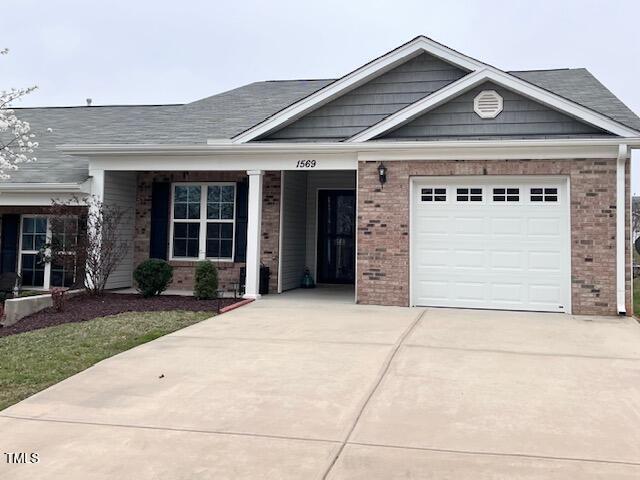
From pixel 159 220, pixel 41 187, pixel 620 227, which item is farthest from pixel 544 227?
pixel 41 187

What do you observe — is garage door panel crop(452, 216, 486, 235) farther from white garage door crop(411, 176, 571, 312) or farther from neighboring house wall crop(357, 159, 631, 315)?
neighboring house wall crop(357, 159, 631, 315)

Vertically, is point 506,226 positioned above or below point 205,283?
above

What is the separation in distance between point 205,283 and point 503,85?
7.06 meters

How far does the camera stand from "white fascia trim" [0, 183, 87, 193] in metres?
12.5

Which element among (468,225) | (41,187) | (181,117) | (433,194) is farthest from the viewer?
(181,117)

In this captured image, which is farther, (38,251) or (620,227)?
(38,251)

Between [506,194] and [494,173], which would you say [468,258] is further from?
[494,173]

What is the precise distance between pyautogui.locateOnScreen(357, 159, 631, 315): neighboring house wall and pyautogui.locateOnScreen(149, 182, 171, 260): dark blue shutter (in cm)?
525

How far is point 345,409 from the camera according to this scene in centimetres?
495

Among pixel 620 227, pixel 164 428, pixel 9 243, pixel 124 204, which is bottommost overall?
pixel 164 428

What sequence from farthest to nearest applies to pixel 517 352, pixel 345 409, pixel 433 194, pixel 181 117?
pixel 181 117 → pixel 433 194 → pixel 517 352 → pixel 345 409

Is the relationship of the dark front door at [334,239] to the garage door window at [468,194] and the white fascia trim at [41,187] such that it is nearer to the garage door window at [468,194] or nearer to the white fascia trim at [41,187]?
the garage door window at [468,194]

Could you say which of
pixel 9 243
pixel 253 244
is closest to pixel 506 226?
pixel 253 244

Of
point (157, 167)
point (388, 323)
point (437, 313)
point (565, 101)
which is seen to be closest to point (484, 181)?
point (565, 101)
